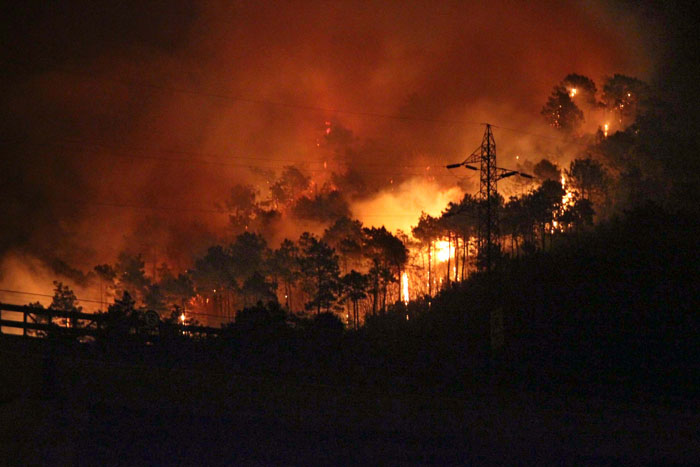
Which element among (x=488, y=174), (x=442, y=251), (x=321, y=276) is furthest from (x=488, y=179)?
(x=442, y=251)

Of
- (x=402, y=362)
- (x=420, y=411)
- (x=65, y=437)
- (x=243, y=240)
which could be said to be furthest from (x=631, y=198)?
(x=65, y=437)

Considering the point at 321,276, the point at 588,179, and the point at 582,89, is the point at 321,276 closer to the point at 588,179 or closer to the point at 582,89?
the point at 588,179

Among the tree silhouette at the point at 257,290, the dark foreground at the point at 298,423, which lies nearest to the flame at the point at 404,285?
the tree silhouette at the point at 257,290

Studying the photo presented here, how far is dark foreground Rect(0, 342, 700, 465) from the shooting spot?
13734 millimetres

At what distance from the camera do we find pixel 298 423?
16.3 metres

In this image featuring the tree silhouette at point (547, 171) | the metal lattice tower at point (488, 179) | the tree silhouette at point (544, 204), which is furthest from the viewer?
the tree silhouette at point (547, 171)

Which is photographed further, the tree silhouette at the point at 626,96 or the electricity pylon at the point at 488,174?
the tree silhouette at the point at 626,96

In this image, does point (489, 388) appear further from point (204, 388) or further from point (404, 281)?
point (404, 281)

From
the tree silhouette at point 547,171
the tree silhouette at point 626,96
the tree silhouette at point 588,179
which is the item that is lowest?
the tree silhouette at point 588,179

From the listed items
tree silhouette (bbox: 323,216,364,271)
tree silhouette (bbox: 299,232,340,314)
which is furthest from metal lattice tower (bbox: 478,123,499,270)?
tree silhouette (bbox: 323,216,364,271)

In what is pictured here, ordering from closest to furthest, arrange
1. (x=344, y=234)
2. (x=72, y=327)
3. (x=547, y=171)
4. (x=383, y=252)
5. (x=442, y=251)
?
(x=72, y=327) < (x=383, y=252) < (x=442, y=251) < (x=547, y=171) < (x=344, y=234)

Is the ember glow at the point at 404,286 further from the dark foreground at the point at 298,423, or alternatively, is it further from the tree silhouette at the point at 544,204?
the dark foreground at the point at 298,423

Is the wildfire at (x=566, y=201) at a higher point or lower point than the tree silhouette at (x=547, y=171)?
lower

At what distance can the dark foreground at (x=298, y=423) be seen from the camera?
45.1ft
